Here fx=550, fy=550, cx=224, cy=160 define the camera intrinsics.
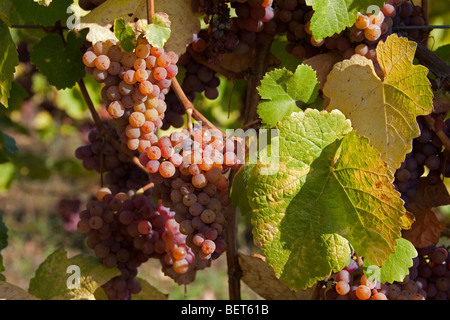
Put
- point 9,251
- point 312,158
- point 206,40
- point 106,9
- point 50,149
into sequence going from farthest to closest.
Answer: point 50,149, point 9,251, point 206,40, point 106,9, point 312,158

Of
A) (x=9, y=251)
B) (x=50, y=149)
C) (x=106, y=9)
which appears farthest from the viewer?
(x=50, y=149)

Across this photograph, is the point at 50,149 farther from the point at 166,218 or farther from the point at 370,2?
the point at 370,2

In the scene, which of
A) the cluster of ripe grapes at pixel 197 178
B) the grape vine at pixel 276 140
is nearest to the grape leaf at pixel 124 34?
the grape vine at pixel 276 140

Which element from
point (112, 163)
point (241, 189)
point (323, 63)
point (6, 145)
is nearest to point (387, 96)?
point (323, 63)

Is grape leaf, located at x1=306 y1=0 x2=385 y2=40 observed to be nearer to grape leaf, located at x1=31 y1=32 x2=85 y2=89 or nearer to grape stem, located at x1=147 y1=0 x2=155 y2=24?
grape stem, located at x1=147 y1=0 x2=155 y2=24

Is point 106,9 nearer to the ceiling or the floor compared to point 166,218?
nearer to the ceiling

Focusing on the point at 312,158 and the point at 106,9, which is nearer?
the point at 312,158

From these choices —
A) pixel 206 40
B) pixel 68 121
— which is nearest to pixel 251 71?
pixel 206 40
